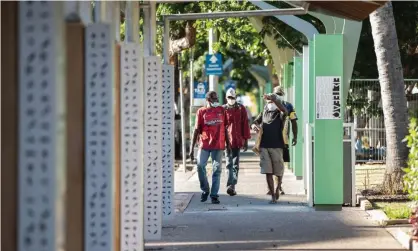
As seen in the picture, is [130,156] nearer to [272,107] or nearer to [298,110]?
[272,107]

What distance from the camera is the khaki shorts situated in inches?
618

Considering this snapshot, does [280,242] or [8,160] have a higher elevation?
[8,160]

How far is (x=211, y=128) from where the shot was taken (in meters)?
15.8

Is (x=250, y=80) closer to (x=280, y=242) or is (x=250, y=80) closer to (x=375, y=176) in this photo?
(x=375, y=176)

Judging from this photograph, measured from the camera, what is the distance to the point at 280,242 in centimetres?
1127

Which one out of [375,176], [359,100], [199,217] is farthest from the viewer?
[359,100]

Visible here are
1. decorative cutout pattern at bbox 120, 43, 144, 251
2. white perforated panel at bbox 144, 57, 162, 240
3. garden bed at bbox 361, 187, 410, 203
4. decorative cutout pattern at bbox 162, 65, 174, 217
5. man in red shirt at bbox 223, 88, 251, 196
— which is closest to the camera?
decorative cutout pattern at bbox 120, 43, 144, 251

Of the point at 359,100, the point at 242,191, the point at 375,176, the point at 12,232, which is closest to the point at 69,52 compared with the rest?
the point at 12,232

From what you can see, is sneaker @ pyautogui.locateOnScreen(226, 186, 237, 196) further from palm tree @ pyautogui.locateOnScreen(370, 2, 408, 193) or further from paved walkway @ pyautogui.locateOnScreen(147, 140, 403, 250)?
palm tree @ pyautogui.locateOnScreen(370, 2, 408, 193)

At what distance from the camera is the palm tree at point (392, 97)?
53.3ft

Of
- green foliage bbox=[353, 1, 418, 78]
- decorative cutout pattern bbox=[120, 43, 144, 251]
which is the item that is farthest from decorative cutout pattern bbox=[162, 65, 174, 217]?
green foliage bbox=[353, 1, 418, 78]

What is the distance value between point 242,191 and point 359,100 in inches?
331

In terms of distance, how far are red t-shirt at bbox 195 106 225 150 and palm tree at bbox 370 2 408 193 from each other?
117 inches

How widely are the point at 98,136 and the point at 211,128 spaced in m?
9.11
